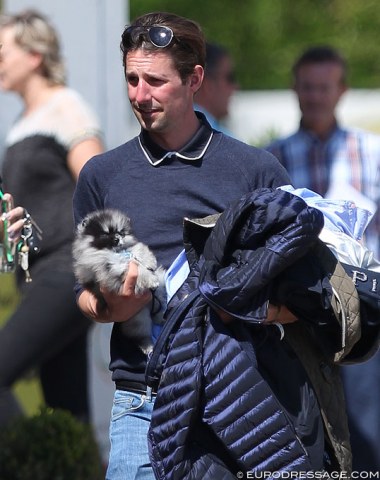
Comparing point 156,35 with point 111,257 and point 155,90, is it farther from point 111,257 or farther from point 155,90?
point 111,257

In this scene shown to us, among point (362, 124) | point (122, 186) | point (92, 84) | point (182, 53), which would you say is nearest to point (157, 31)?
point (182, 53)

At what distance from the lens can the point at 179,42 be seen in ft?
11.3

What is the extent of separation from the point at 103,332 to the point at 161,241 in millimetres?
3154

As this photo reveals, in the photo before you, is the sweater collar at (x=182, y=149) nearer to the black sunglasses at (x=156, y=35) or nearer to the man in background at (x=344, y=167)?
the black sunglasses at (x=156, y=35)

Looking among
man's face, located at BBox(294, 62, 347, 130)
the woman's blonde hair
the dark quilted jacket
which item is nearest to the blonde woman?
the woman's blonde hair

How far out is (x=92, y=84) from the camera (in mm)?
6391

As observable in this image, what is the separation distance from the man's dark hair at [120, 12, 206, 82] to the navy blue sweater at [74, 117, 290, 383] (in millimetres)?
213

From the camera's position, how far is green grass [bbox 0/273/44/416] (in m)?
6.35

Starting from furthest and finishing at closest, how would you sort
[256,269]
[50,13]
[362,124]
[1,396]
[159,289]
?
[362,124] < [50,13] < [1,396] < [159,289] < [256,269]

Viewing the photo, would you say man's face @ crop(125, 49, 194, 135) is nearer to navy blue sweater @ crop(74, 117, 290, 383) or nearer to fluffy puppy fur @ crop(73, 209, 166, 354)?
navy blue sweater @ crop(74, 117, 290, 383)

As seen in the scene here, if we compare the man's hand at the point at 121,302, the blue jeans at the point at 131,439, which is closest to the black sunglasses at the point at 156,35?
the man's hand at the point at 121,302

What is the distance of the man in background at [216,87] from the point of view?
641cm

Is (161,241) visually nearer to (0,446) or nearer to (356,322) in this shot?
(356,322)

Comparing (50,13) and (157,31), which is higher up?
(157,31)
